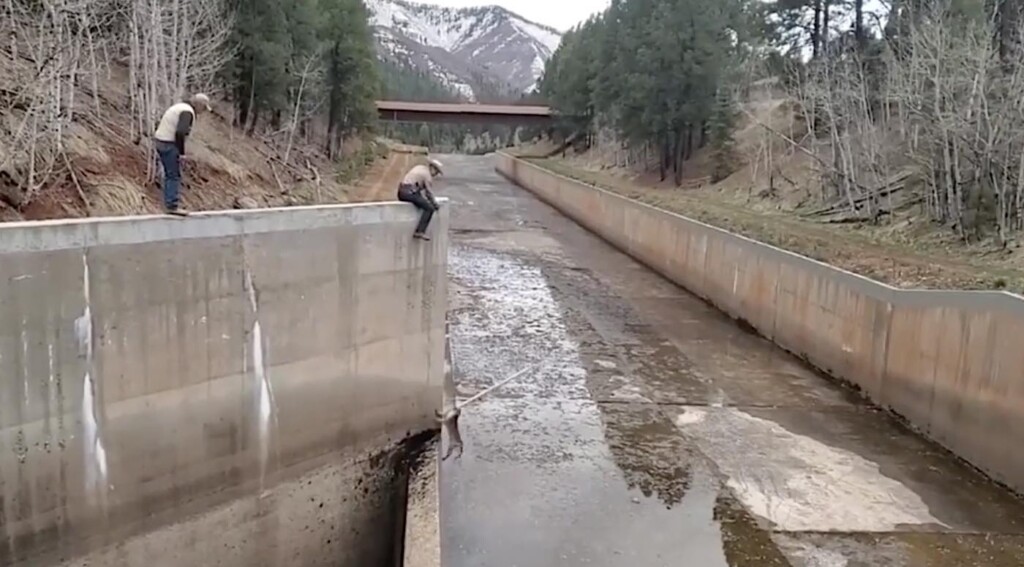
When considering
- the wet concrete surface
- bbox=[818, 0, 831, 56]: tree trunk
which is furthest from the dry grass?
bbox=[818, 0, 831, 56]: tree trunk

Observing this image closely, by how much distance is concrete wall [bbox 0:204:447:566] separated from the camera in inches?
231

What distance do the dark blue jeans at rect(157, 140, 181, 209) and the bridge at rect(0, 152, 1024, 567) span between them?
0.46 metres

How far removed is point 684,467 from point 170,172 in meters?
6.16

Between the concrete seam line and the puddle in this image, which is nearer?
the puddle

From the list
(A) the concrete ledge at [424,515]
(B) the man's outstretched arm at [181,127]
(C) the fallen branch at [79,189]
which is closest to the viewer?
(A) the concrete ledge at [424,515]

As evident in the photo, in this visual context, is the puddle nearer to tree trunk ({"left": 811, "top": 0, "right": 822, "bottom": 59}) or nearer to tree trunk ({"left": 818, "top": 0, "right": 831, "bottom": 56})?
tree trunk ({"left": 818, "top": 0, "right": 831, "bottom": 56})

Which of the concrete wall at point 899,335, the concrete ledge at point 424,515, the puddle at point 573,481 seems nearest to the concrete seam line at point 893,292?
the concrete wall at point 899,335

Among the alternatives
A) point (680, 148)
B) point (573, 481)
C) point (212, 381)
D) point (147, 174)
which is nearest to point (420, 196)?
point (212, 381)

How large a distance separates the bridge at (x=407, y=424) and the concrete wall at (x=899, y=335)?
40mm

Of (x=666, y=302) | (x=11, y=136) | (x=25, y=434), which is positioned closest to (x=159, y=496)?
(x=25, y=434)

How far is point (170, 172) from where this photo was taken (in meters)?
7.32

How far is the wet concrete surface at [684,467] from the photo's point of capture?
299 inches

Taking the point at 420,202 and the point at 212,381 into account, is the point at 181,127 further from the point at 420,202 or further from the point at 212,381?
the point at 420,202

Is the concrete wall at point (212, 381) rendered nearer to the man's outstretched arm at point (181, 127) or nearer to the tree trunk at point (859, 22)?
the man's outstretched arm at point (181, 127)
